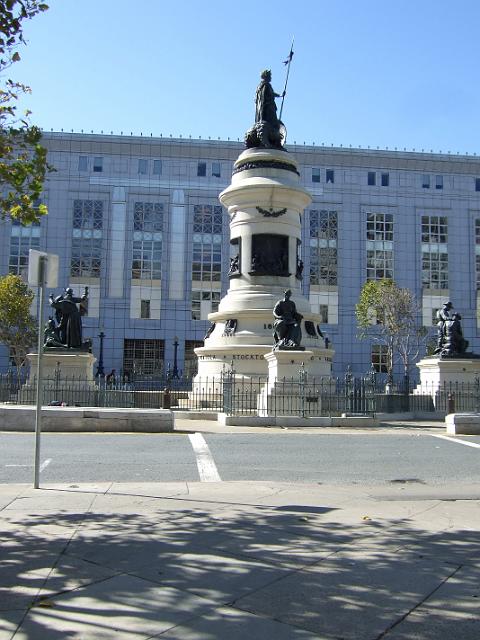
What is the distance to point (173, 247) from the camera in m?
67.9

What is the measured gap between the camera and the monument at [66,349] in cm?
2498

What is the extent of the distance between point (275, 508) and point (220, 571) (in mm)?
2614

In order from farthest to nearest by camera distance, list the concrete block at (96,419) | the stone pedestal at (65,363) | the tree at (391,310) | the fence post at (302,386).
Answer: the tree at (391,310) → the stone pedestal at (65,363) → the fence post at (302,386) → the concrete block at (96,419)

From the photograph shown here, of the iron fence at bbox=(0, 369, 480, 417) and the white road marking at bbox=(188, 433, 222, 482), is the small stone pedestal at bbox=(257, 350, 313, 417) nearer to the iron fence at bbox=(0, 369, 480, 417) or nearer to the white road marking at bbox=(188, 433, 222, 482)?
the iron fence at bbox=(0, 369, 480, 417)

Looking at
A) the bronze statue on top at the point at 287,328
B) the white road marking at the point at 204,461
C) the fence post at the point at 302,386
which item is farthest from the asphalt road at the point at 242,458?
the bronze statue on top at the point at 287,328

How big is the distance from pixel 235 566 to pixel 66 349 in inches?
839

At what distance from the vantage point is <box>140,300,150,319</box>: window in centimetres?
6775

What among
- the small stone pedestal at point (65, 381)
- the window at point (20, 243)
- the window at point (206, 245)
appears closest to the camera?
the small stone pedestal at point (65, 381)

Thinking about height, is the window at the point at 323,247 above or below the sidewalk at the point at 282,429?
above

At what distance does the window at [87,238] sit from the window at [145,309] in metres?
5.30

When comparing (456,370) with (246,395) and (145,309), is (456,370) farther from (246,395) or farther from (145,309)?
(145,309)

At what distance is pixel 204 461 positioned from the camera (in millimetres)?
11766

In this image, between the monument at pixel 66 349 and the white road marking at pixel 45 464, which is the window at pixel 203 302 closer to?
the monument at pixel 66 349

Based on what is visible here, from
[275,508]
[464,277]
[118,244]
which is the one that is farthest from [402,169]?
[275,508]
